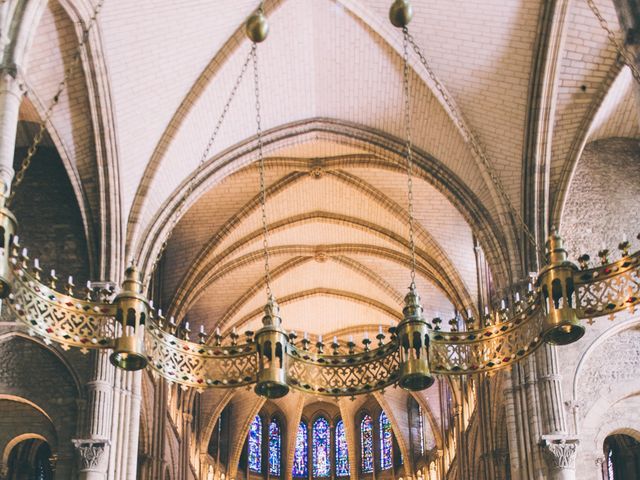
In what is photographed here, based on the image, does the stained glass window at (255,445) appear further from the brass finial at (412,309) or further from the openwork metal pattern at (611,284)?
the openwork metal pattern at (611,284)

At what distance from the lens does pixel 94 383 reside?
17.2 m

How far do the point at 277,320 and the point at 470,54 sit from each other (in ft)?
29.5

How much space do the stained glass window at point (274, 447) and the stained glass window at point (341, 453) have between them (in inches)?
76.1

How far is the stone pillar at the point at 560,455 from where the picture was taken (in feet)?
54.4

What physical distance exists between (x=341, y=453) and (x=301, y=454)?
130 centimetres

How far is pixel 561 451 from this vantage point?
55.0 feet

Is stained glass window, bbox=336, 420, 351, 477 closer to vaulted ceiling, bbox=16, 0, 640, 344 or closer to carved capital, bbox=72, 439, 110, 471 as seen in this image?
vaulted ceiling, bbox=16, 0, 640, 344

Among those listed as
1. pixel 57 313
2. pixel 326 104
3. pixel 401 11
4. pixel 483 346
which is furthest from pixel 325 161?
pixel 57 313

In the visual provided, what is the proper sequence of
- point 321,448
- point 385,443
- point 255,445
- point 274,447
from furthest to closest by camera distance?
point 321,448 < point 274,447 < point 255,445 < point 385,443

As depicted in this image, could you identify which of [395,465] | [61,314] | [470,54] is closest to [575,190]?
[470,54]

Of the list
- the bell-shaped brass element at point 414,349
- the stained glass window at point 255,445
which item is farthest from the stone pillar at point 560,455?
the stained glass window at point 255,445

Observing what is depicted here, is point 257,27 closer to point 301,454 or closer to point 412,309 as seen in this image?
point 412,309

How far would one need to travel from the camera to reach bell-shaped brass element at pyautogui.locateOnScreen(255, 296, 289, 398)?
1057 cm

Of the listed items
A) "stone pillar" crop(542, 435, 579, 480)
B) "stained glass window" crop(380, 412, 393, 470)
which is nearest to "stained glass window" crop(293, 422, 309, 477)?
"stained glass window" crop(380, 412, 393, 470)
